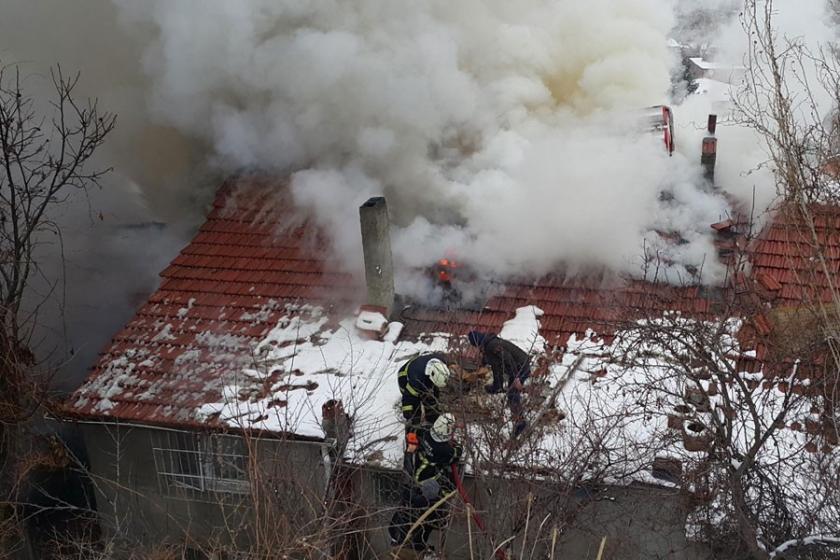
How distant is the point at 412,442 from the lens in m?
7.53

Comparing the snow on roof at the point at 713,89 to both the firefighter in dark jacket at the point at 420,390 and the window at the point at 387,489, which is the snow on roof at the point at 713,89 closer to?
the firefighter in dark jacket at the point at 420,390

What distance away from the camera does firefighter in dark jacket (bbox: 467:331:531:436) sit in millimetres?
7359

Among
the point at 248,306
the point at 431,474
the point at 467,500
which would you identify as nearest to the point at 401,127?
the point at 248,306

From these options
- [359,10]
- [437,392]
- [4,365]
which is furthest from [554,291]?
[4,365]

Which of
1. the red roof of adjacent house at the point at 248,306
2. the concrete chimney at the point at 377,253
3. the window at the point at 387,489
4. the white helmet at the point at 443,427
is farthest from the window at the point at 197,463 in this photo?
the white helmet at the point at 443,427

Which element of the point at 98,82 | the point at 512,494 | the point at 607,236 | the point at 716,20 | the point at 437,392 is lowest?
the point at 512,494

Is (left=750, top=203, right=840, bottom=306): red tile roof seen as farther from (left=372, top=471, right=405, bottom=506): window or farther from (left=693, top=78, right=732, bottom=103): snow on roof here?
(left=372, top=471, right=405, bottom=506): window

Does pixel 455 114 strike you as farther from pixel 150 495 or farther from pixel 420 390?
pixel 150 495

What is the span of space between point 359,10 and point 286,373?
5.27 metres

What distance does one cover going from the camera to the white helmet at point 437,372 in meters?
7.39

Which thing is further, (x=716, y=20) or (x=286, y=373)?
(x=716, y=20)

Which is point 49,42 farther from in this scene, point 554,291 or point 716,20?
point 716,20

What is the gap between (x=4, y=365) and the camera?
28.8 ft

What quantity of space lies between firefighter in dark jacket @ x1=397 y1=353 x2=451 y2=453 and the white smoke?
256 cm
